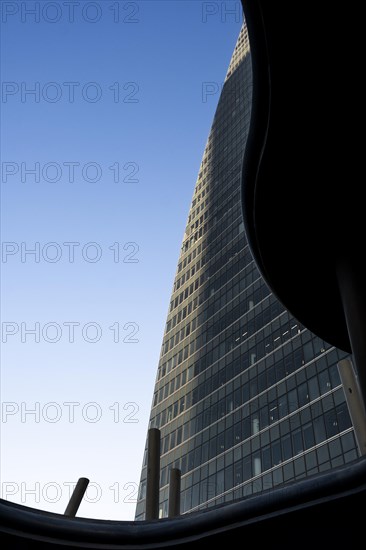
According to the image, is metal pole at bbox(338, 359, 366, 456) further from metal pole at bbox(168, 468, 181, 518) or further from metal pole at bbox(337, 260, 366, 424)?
metal pole at bbox(168, 468, 181, 518)

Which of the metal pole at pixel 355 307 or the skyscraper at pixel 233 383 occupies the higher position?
the skyscraper at pixel 233 383

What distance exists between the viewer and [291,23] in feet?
25.7

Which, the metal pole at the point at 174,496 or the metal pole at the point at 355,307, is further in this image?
the metal pole at the point at 174,496

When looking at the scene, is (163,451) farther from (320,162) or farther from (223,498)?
(320,162)

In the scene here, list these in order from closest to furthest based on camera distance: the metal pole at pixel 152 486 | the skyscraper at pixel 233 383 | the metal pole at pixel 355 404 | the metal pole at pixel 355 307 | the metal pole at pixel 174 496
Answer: the metal pole at pixel 355 307 → the metal pole at pixel 355 404 → the metal pole at pixel 152 486 → the metal pole at pixel 174 496 → the skyscraper at pixel 233 383

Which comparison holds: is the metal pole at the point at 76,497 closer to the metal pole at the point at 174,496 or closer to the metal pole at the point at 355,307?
the metal pole at the point at 174,496

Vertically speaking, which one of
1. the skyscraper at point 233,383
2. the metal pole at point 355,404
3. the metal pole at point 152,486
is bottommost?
the metal pole at point 152,486

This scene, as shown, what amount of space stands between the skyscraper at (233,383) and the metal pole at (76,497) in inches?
1480

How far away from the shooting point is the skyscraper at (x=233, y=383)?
52.7 meters

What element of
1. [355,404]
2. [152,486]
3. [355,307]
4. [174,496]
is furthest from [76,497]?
[355,307]

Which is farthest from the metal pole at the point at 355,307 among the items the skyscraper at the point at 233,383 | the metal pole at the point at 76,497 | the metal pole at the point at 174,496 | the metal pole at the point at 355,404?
the skyscraper at the point at 233,383

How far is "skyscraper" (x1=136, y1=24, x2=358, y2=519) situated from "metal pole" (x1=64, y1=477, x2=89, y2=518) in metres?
37.6

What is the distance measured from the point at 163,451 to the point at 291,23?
70.3 metres

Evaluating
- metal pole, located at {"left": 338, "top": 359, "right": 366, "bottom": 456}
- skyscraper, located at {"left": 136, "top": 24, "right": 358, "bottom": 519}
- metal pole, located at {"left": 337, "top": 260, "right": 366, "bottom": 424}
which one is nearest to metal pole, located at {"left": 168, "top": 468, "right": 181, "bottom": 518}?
metal pole, located at {"left": 338, "top": 359, "right": 366, "bottom": 456}
